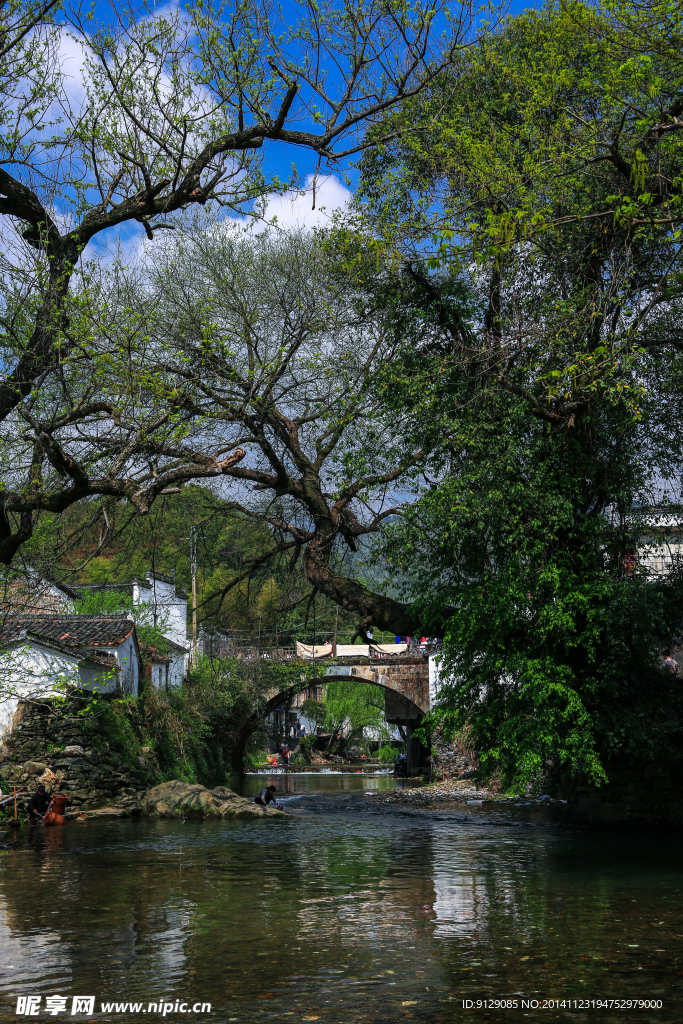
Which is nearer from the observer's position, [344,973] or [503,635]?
[344,973]

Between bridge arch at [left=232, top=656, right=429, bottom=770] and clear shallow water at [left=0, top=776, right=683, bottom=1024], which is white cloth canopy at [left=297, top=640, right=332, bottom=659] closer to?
bridge arch at [left=232, top=656, right=429, bottom=770]

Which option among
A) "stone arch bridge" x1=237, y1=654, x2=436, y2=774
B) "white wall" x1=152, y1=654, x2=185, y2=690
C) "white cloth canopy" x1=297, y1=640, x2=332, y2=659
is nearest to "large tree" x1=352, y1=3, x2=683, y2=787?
"white wall" x1=152, y1=654, x2=185, y2=690

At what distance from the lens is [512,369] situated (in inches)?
556

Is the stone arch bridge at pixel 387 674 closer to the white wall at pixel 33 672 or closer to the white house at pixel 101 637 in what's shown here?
the white house at pixel 101 637

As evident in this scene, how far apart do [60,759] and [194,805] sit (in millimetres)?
3588

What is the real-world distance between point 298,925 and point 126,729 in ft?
57.0

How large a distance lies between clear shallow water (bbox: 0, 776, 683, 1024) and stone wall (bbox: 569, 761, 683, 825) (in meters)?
1.25

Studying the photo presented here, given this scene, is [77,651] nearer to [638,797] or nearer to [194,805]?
[194,805]

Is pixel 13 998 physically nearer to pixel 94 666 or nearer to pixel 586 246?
pixel 586 246

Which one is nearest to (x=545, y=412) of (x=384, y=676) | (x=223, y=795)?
(x=223, y=795)

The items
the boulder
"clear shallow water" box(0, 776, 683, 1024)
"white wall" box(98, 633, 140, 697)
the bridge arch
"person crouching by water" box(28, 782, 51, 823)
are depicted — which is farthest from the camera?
the bridge arch

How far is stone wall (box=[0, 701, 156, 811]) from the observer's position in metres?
21.2

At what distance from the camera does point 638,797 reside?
1769 cm

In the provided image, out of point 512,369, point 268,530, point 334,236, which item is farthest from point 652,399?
point 268,530
